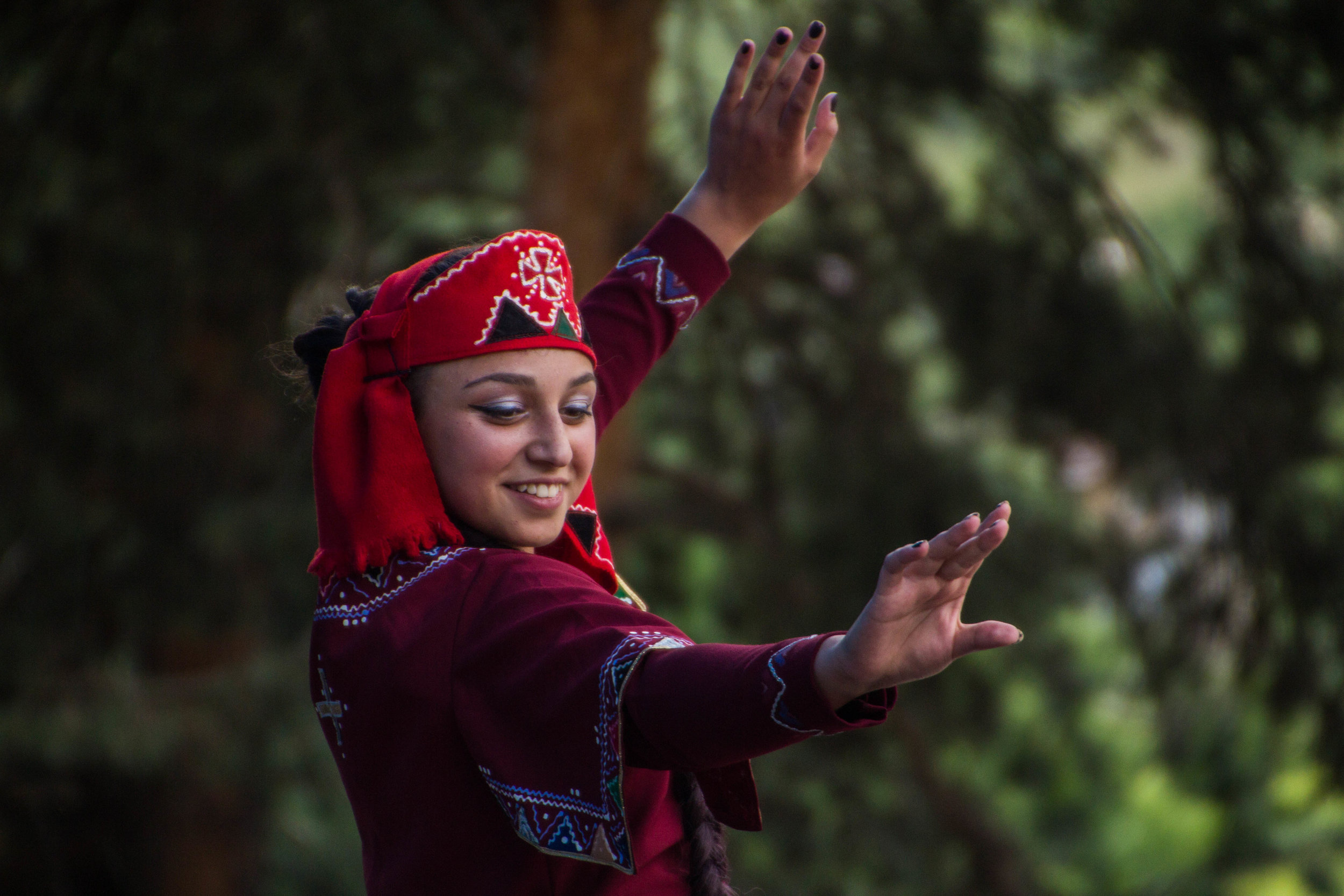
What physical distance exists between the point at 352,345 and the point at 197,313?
4123mm

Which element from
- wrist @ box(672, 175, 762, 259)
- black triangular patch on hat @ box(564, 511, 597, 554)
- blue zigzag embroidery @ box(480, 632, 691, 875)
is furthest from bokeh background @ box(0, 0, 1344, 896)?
blue zigzag embroidery @ box(480, 632, 691, 875)

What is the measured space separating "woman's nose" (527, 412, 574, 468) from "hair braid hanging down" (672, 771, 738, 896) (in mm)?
374

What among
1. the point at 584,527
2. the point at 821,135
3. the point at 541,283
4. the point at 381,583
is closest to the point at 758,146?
the point at 821,135

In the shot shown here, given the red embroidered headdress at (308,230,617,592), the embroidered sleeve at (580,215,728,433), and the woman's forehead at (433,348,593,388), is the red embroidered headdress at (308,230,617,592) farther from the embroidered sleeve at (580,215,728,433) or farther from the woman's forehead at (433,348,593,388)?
the embroidered sleeve at (580,215,728,433)

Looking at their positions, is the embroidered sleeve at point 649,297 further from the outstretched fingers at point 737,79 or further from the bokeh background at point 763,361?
the bokeh background at point 763,361

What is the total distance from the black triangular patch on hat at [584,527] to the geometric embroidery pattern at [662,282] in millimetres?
413

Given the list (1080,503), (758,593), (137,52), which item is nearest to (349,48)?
(137,52)

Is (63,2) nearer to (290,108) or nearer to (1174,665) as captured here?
(290,108)

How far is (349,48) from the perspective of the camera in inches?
191

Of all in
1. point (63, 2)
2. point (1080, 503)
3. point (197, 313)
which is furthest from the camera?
point (1080, 503)

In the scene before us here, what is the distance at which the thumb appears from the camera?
1053mm

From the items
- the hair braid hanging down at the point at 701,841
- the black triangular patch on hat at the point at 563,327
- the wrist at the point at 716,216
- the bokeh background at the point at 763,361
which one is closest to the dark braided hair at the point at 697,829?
the hair braid hanging down at the point at 701,841

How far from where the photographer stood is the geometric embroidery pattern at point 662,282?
1.92 metres

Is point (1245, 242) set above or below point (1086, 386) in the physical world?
above
